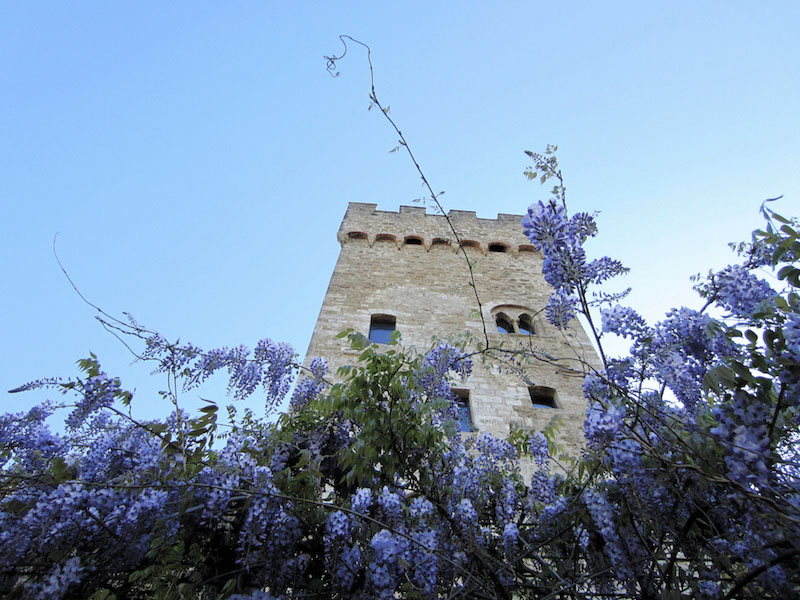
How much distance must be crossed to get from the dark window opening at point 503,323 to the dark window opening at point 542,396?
6.81 ft

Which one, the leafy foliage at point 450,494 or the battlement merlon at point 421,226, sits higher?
the battlement merlon at point 421,226

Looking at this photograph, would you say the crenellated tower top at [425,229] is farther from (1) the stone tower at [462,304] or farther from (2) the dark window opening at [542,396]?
(2) the dark window opening at [542,396]

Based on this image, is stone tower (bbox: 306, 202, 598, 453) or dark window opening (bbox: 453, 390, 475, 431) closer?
dark window opening (bbox: 453, 390, 475, 431)

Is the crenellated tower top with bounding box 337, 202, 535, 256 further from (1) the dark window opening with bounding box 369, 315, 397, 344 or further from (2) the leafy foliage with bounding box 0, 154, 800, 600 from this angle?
(2) the leafy foliage with bounding box 0, 154, 800, 600

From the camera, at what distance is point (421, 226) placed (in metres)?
13.3

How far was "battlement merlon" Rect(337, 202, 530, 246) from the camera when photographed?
41.8 feet

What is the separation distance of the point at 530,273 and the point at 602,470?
10003mm

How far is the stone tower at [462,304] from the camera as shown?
7668 mm

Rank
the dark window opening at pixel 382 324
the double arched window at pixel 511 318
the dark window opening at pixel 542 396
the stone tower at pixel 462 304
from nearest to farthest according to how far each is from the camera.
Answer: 1. the stone tower at pixel 462 304
2. the dark window opening at pixel 542 396
3. the dark window opening at pixel 382 324
4. the double arched window at pixel 511 318

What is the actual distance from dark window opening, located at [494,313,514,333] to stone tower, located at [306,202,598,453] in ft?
Answer: 0.08

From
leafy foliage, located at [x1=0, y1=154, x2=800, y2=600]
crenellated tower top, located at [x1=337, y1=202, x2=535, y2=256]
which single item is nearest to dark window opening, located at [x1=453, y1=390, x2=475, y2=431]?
leafy foliage, located at [x1=0, y1=154, x2=800, y2=600]

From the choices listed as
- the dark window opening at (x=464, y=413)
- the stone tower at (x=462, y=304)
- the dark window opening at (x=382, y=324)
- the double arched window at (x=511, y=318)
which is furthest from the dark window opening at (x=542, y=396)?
the dark window opening at (x=382, y=324)

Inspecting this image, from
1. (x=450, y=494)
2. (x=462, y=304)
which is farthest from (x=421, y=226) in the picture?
(x=450, y=494)

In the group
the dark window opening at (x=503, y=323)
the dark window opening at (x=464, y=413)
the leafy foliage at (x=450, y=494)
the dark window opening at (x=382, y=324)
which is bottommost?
the leafy foliage at (x=450, y=494)
